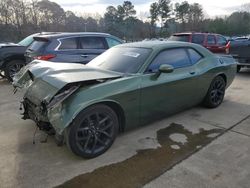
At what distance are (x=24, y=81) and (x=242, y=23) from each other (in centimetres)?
6036

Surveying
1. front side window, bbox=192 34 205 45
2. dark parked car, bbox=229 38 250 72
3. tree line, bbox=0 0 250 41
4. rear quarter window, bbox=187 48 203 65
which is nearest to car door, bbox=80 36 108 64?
rear quarter window, bbox=187 48 203 65

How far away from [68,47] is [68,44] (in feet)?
0.30

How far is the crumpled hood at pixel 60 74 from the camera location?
3.10 meters

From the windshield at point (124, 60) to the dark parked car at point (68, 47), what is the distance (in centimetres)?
279

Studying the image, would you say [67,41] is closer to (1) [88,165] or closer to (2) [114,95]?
(2) [114,95]

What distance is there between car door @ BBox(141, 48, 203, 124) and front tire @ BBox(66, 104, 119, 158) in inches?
24.7

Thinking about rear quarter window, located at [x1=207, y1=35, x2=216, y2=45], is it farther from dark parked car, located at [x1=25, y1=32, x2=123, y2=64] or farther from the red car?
dark parked car, located at [x1=25, y1=32, x2=123, y2=64]

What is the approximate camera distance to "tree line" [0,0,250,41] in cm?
3200

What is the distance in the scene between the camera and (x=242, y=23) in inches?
2154

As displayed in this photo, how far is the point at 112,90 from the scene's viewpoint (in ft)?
10.6

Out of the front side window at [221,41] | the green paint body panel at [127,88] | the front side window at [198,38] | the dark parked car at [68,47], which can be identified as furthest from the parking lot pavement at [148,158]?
the front side window at [221,41]

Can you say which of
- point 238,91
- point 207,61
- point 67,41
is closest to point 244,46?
point 238,91

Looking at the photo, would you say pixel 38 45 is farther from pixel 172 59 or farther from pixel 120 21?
pixel 120 21

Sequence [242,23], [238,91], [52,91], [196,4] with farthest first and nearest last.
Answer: [196,4] → [242,23] → [238,91] → [52,91]
